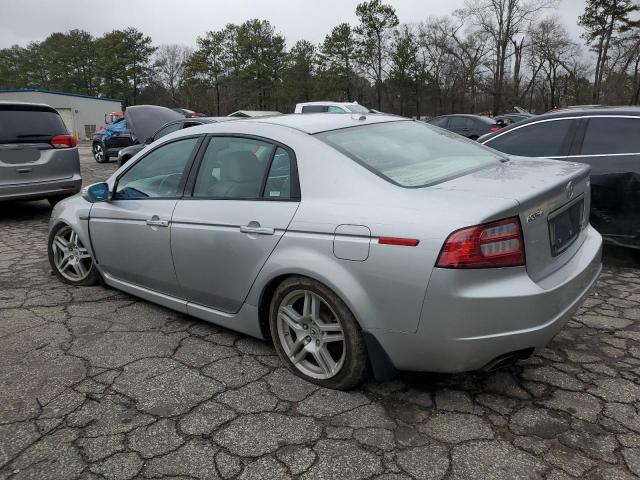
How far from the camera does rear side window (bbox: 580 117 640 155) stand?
4582 millimetres

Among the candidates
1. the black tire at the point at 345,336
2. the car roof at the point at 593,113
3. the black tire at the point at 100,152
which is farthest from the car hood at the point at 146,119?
the black tire at the point at 345,336

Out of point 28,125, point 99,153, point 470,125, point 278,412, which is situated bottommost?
point 278,412

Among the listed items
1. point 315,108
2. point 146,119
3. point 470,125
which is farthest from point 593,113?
point 315,108

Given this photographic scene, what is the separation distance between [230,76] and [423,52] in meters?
21.5

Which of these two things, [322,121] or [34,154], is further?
[34,154]

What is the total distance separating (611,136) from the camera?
15.5ft

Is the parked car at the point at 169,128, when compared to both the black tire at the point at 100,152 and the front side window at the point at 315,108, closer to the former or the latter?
the front side window at the point at 315,108

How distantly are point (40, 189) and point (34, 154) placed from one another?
503mm

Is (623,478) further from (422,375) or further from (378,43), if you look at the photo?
(378,43)

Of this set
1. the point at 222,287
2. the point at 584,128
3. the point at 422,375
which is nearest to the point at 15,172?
the point at 222,287

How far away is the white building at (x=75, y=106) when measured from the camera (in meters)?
39.9

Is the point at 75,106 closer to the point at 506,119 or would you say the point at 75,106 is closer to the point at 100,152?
the point at 100,152

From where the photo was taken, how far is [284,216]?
2760 millimetres

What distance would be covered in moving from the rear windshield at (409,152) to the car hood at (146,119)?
25.9 feet
